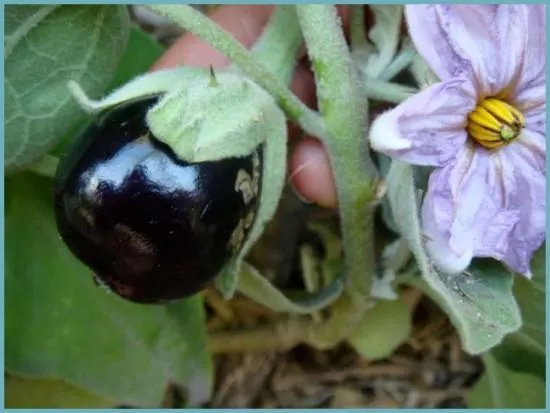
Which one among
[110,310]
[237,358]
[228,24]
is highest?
[228,24]

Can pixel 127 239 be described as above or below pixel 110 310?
above

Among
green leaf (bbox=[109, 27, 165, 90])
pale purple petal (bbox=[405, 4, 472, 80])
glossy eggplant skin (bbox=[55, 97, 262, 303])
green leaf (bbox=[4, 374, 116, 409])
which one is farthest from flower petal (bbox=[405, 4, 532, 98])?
green leaf (bbox=[4, 374, 116, 409])

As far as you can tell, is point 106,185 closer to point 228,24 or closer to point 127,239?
point 127,239

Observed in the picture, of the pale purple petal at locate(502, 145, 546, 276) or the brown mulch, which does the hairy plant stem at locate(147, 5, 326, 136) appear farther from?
the brown mulch

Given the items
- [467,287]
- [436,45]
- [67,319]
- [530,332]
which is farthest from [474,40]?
[67,319]

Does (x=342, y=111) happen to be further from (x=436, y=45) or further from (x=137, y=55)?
(x=137, y=55)

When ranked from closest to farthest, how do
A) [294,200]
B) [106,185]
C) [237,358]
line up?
[106,185]
[294,200]
[237,358]

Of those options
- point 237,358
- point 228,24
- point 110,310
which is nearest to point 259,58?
point 228,24
